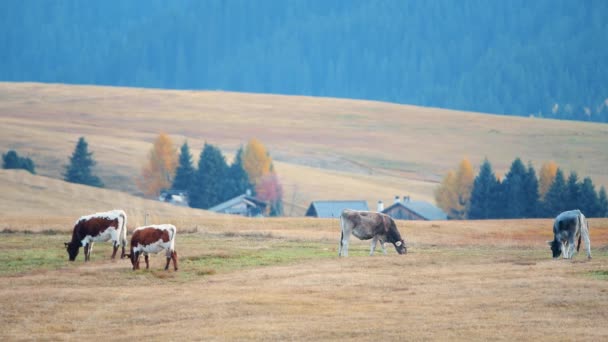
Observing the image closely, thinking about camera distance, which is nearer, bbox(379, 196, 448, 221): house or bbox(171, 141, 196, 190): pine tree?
bbox(379, 196, 448, 221): house

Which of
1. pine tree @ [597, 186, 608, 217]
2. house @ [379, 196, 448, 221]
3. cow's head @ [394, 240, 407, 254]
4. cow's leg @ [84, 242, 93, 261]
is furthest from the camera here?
house @ [379, 196, 448, 221]

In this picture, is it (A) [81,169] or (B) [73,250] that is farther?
(A) [81,169]

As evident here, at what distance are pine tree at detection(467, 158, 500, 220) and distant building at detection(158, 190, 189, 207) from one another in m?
31.1

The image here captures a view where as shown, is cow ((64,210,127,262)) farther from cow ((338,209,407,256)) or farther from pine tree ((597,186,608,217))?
pine tree ((597,186,608,217))

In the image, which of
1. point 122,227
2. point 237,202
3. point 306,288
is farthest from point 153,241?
point 237,202

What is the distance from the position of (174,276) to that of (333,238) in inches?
692

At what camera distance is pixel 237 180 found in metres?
127

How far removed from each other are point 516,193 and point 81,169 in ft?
154

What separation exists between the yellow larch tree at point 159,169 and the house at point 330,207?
71.6 ft

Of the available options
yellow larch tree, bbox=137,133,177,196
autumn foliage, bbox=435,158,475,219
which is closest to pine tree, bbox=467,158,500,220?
autumn foliage, bbox=435,158,475,219

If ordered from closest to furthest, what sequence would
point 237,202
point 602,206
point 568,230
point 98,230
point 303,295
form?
point 303,295
point 568,230
point 98,230
point 602,206
point 237,202

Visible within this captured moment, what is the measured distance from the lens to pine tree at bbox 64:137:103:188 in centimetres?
12025

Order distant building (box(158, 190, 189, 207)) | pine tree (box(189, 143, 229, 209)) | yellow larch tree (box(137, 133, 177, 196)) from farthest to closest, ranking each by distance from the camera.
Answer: yellow larch tree (box(137, 133, 177, 196))
pine tree (box(189, 143, 229, 209))
distant building (box(158, 190, 189, 207))

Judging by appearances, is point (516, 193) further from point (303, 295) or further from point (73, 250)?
point (303, 295)
